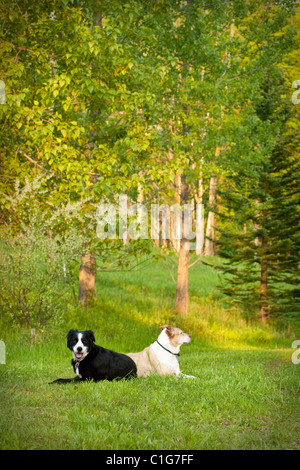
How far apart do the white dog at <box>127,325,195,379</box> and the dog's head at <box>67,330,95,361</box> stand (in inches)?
50.3

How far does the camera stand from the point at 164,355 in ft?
25.8

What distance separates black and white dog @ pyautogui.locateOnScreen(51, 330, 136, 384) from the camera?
6844mm

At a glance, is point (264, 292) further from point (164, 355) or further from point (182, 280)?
point (164, 355)

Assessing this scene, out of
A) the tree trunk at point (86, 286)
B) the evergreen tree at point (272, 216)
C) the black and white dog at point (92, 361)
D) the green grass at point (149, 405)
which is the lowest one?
the green grass at point (149, 405)

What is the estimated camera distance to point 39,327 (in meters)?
11.2

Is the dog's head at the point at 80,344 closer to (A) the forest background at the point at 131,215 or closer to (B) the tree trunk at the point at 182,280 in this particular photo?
(A) the forest background at the point at 131,215

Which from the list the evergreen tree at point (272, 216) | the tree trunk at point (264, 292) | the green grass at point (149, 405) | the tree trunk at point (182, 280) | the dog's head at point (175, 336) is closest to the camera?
the green grass at point (149, 405)

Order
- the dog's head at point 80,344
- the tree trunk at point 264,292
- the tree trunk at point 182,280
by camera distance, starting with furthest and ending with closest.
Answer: the tree trunk at point 264,292
the tree trunk at point 182,280
the dog's head at point 80,344

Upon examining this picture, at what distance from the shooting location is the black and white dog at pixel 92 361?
684cm

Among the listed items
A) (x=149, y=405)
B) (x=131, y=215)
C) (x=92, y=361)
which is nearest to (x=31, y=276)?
(x=131, y=215)

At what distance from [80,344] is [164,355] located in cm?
168

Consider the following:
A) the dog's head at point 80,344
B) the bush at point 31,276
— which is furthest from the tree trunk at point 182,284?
the dog's head at point 80,344

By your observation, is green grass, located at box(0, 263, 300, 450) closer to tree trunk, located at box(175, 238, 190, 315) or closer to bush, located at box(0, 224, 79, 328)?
bush, located at box(0, 224, 79, 328)

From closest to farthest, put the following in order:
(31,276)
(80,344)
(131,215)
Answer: (80,344), (31,276), (131,215)
